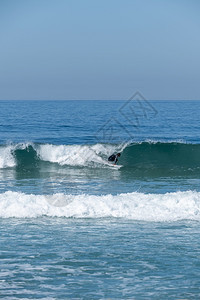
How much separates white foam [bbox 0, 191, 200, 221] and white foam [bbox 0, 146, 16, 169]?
10992 mm

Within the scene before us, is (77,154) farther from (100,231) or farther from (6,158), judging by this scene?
(100,231)

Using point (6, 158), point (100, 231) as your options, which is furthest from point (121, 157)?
point (100, 231)

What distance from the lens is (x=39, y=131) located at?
42031mm

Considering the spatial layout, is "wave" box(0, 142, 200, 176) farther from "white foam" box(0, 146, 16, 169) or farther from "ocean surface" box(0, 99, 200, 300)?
"ocean surface" box(0, 99, 200, 300)

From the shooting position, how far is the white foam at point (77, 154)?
1025 inches

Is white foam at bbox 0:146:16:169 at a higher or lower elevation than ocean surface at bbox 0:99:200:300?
higher

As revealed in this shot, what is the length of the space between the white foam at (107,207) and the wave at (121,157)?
8.01 m

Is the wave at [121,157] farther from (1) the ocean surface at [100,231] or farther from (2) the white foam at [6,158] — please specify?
(1) the ocean surface at [100,231]

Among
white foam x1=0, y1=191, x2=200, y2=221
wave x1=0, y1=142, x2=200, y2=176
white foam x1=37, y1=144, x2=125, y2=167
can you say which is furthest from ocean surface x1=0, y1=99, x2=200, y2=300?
white foam x1=37, y1=144, x2=125, y2=167

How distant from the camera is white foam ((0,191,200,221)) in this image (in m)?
12.8

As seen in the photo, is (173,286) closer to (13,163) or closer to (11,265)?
(11,265)

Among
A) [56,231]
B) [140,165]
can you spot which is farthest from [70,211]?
[140,165]

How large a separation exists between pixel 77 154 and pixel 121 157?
3.10 meters

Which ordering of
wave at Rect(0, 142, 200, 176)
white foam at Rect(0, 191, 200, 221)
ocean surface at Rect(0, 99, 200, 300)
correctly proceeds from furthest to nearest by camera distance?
wave at Rect(0, 142, 200, 176) → white foam at Rect(0, 191, 200, 221) → ocean surface at Rect(0, 99, 200, 300)
